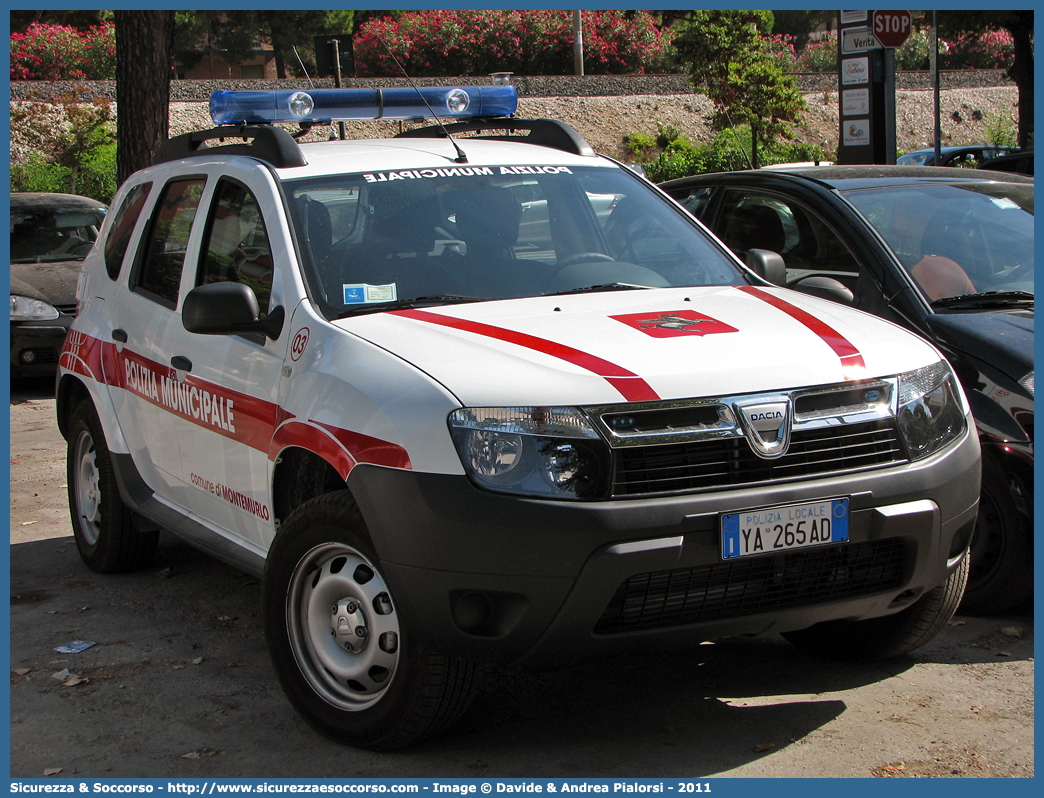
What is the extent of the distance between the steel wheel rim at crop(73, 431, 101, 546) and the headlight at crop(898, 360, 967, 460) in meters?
3.73

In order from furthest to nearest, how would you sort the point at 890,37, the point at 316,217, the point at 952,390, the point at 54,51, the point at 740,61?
1. the point at 54,51
2. the point at 740,61
3. the point at 890,37
4. the point at 316,217
5. the point at 952,390

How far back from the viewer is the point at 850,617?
3.59 m

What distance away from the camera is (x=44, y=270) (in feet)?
37.7

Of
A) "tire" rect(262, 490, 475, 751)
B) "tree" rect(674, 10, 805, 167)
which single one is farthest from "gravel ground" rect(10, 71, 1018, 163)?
"tire" rect(262, 490, 475, 751)

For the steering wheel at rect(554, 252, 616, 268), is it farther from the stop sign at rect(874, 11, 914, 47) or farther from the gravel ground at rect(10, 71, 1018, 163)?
the gravel ground at rect(10, 71, 1018, 163)

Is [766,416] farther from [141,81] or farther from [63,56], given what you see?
[63,56]

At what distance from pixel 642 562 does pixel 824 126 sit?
112 feet

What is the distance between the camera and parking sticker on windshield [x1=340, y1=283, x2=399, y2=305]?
3.99m

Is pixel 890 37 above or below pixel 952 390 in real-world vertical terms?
above

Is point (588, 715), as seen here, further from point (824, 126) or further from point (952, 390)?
point (824, 126)

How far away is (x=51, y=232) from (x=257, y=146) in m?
8.51

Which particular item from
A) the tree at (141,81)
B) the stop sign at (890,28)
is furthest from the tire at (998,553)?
the tree at (141,81)

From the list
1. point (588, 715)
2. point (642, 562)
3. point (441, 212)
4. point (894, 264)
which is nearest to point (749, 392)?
point (642, 562)

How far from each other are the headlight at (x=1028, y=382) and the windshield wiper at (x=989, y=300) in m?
0.59
